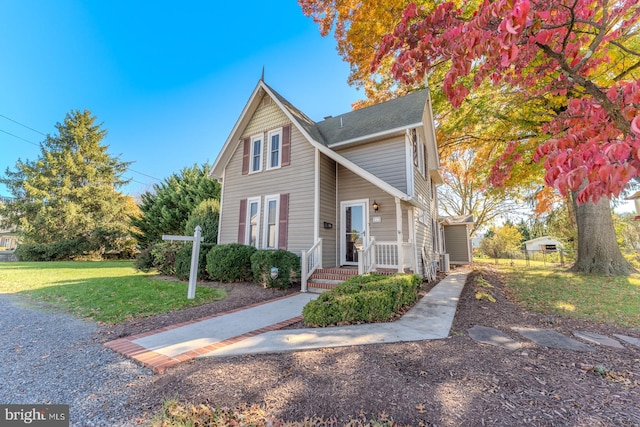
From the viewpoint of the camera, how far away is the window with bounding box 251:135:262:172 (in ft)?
37.9

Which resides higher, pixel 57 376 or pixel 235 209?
pixel 235 209

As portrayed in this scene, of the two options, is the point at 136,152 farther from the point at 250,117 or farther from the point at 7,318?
the point at 7,318

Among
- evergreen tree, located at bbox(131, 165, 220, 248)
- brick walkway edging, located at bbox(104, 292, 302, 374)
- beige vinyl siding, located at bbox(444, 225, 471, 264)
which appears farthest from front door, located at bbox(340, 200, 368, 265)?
beige vinyl siding, located at bbox(444, 225, 471, 264)

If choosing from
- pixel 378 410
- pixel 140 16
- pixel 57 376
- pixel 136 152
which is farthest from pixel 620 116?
pixel 136 152

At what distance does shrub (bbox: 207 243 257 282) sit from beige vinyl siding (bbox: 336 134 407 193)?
18.1 feet

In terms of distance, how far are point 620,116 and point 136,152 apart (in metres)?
31.5

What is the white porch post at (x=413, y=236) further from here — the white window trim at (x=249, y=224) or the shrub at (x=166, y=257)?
the shrub at (x=166, y=257)

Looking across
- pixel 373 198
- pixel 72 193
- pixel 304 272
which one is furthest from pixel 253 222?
pixel 72 193

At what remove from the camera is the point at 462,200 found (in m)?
26.2

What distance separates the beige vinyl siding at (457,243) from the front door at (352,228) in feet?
38.5

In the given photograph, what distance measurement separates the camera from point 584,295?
700 centimetres

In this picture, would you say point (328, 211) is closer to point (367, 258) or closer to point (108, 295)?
point (367, 258)

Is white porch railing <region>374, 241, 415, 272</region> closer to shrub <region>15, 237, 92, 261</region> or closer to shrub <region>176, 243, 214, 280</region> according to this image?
shrub <region>176, 243, 214, 280</region>

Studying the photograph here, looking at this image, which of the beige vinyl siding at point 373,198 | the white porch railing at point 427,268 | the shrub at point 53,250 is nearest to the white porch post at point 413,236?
the beige vinyl siding at point 373,198
